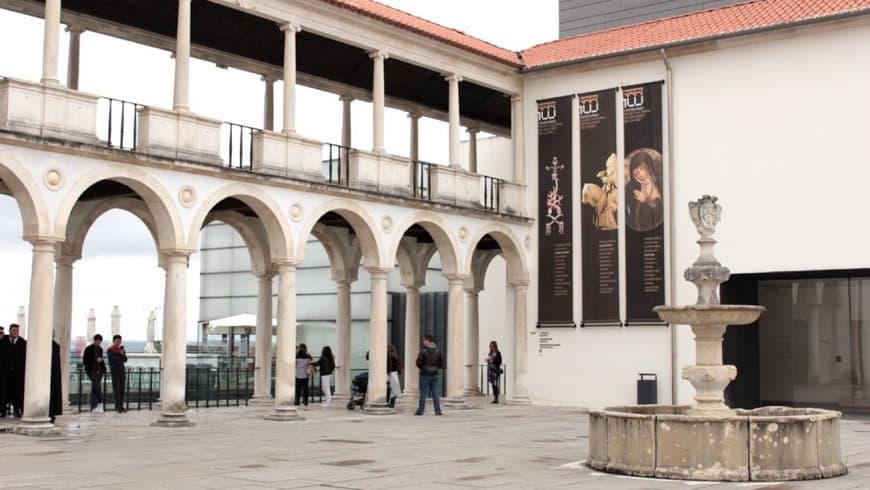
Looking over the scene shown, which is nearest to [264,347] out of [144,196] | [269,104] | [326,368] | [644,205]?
[326,368]

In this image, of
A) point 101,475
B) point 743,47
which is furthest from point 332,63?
point 101,475

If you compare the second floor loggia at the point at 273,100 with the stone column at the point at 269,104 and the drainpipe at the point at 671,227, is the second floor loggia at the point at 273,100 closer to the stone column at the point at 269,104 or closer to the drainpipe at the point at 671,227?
the stone column at the point at 269,104

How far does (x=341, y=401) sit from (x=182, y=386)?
797 centimetres

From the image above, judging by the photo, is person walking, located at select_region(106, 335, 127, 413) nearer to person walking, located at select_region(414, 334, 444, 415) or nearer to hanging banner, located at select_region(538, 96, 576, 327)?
person walking, located at select_region(414, 334, 444, 415)

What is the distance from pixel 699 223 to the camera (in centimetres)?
1424

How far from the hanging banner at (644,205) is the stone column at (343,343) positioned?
7345mm

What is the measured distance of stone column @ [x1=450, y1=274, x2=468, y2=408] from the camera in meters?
25.8

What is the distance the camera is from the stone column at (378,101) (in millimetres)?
24156

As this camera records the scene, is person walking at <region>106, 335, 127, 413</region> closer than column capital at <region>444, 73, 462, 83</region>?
Yes

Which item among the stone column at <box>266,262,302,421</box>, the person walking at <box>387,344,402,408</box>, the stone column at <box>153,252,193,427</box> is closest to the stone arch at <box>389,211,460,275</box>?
the person walking at <box>387,344,402,408</box>

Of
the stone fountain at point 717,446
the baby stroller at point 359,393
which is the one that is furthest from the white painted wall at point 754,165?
the stone fountain at point 717,446

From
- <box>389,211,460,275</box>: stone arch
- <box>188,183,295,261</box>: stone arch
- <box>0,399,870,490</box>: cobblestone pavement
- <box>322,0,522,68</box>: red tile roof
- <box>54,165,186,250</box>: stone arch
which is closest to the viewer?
<box>0,399,870,490</box>: cobblestone pavement

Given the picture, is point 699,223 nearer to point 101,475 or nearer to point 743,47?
point 101,475

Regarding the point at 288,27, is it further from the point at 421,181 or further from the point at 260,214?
the point at 421,181
